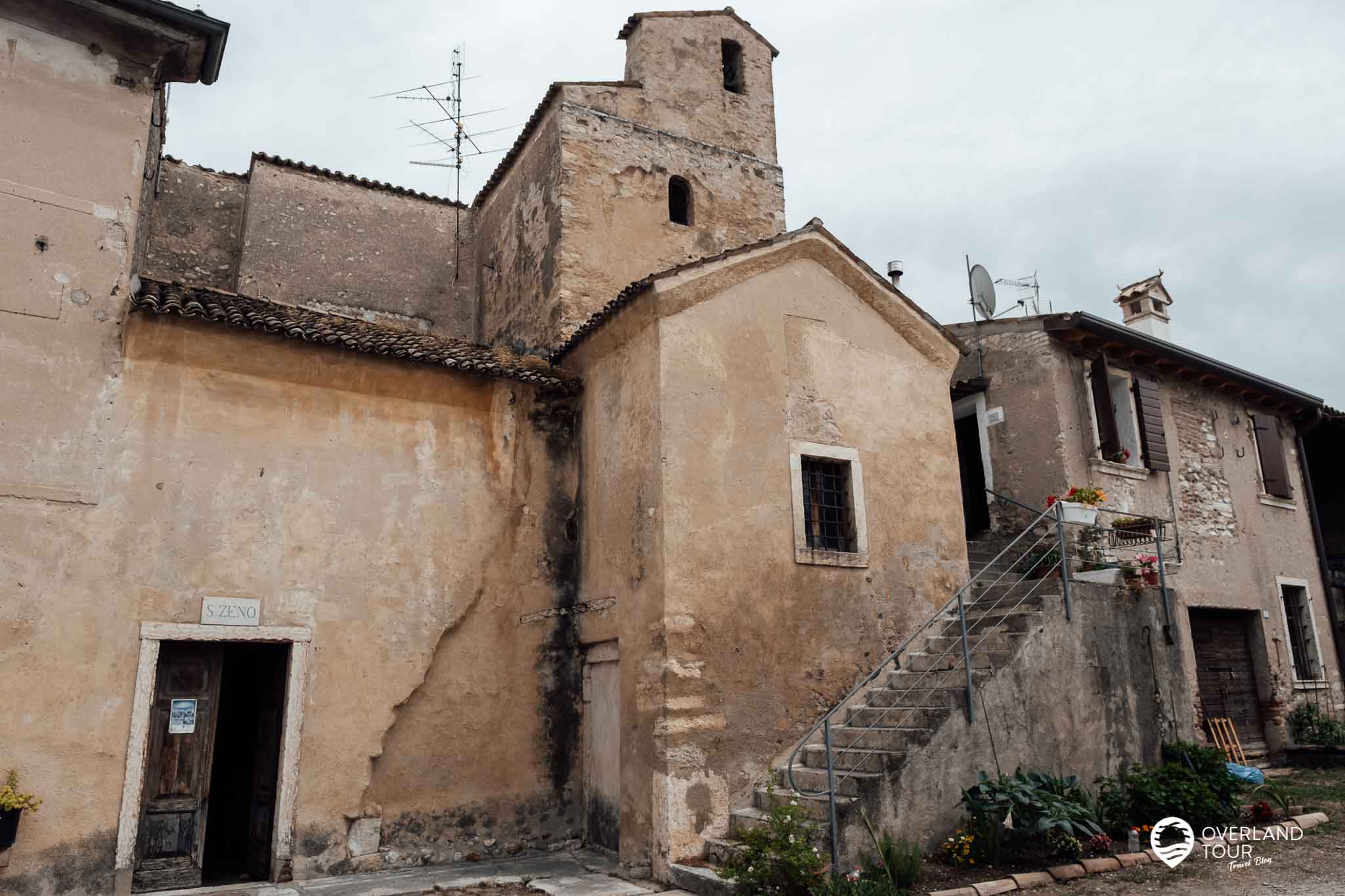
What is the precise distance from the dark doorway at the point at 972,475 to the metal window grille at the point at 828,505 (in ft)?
14.0

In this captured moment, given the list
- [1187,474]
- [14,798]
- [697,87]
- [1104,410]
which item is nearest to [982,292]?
[1104,410]

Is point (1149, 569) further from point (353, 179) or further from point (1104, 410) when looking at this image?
point (353, 179)

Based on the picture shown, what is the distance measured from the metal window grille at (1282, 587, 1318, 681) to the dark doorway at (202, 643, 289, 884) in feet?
50.6

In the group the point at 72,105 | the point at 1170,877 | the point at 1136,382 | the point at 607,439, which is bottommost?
the point at 1170,877

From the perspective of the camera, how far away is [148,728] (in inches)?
309

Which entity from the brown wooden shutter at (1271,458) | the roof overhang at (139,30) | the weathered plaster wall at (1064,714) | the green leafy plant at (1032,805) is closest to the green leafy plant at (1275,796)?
the weathered plaster wall at (1064,714)

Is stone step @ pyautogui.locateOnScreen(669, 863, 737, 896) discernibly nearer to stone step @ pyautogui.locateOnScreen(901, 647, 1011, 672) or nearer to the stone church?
the stone church

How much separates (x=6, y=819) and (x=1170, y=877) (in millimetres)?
9262

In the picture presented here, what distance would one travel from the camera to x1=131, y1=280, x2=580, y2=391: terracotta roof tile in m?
8.56

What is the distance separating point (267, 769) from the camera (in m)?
8.67

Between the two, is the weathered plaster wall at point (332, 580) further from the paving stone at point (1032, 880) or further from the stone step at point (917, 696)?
the paving stone at point (1032, 880)

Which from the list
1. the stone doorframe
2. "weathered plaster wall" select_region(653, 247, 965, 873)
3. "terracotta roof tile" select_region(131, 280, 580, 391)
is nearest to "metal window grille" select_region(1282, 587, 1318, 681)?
"weathered plaster wall" select_region(653, 247, 965, 873)

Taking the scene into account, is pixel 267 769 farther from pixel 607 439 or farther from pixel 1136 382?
pixel 1136 382

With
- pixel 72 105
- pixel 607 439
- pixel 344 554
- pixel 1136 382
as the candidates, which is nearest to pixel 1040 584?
pixel 607 439
